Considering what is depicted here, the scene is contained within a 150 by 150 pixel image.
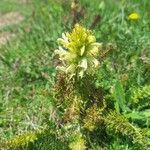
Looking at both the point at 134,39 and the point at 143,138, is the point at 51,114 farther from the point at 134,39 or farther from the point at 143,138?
the point at 134,39

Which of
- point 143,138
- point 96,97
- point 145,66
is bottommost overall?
point 143,138

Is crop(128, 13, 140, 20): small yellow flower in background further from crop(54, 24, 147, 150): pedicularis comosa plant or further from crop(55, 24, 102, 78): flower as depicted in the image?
crop(55, 24, 102, 78): flower

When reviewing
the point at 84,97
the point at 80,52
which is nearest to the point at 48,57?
the point at 84,97

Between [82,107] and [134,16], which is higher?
[134,16]

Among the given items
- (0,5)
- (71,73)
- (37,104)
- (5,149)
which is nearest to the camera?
(71,73)

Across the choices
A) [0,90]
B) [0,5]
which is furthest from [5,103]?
[0,5]

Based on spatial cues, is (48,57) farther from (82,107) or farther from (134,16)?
(82,107)

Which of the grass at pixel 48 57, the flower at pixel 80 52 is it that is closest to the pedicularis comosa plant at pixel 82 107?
the flower at pixel 80 52
